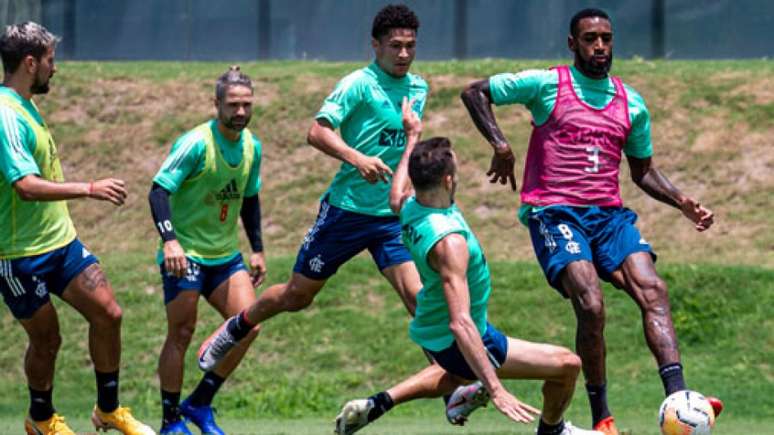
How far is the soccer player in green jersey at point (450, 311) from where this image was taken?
7762 millimetres

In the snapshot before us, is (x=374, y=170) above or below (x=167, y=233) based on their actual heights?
above

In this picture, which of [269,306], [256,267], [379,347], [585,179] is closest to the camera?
[585,179]

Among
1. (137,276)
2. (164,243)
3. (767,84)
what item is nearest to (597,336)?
(164,243)

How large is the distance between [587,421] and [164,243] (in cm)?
440

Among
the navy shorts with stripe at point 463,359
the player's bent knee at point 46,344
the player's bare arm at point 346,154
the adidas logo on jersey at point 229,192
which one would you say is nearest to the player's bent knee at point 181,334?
the adidas logo on jersey at point 229,192

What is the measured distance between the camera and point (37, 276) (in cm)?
930

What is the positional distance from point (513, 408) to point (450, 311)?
644mm

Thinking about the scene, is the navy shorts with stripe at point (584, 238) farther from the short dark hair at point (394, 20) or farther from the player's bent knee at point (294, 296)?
the player's bent knee at point (294, 296)

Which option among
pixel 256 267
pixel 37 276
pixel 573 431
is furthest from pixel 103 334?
pixel 573 431

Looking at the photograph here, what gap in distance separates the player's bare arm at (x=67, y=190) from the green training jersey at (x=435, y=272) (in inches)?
64.7

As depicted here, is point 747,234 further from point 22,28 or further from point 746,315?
point 22,28

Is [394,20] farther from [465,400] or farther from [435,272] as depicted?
[465,400]

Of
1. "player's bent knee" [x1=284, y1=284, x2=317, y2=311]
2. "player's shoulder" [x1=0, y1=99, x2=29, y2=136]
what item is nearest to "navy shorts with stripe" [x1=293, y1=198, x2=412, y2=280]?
"player's bent knee" [x1=284, y1=284, x2=317, y2=311]

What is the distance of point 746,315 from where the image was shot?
52.4 ft
